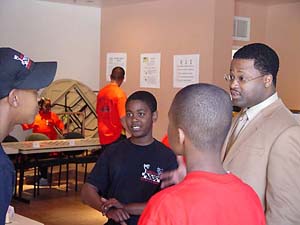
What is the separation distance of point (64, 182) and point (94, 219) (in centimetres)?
223

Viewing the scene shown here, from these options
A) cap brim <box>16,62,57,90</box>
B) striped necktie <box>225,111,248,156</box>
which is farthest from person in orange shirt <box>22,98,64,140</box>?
cap brim <box>16,62,57,90</box>


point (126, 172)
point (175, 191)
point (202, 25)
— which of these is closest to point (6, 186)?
point (175, 191)

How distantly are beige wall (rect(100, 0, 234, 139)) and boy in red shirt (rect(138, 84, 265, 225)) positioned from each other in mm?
6011

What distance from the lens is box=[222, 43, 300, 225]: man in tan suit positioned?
2141 mm

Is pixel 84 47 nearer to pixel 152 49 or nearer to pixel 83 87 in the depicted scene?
pixel 83 87

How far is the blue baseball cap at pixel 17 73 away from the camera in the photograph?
1673mm

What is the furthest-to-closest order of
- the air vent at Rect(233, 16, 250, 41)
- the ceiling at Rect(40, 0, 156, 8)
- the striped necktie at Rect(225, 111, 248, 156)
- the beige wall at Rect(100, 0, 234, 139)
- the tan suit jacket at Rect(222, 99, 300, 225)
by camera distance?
1. the air vent at Rect(233, 16, 250, 41)
2. the ceiling at Rect(40, 0, 156, 8)
3. the beige wall at Rect(100, 0, 234, 139)
4. the striped necktie at Rect(225, 111, 248, 156)
5. the tan suit jacket at Rect(222, 99, 300, 225)

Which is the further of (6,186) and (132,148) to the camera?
(132,148)

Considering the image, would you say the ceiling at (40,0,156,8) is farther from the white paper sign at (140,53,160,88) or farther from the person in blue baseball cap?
the person in blue baseball cap

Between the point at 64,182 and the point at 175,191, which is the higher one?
the point at 175,191

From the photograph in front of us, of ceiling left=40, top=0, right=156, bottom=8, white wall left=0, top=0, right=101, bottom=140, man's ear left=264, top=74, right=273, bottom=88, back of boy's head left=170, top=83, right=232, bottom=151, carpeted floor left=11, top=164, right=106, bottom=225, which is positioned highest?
ceiling left=40, top=0, right=156, bottom=8

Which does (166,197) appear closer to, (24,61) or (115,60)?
(24,61)

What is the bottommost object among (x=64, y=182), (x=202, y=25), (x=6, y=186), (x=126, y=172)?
(x=64, y=182)

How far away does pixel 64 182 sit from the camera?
317 inches
